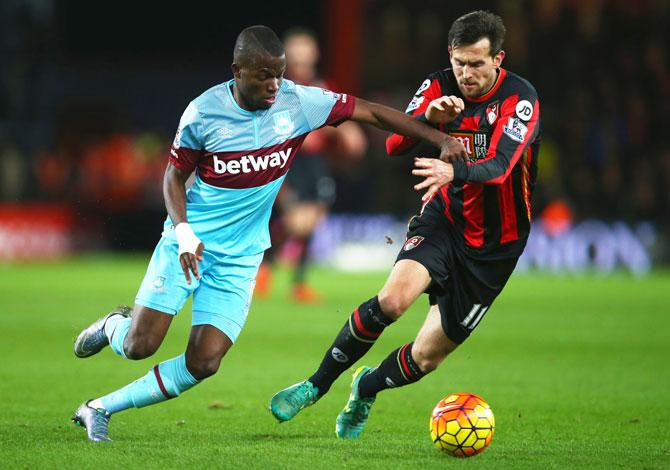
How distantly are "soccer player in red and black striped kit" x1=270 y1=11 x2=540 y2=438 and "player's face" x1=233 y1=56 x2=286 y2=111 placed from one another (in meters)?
0.77

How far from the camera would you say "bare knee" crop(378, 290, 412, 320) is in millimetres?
5727

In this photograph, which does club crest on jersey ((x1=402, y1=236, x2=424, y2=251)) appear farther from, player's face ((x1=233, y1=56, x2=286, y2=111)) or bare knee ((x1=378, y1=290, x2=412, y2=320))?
player's face ((x1=233, y1=56, x2=286, y2=111))

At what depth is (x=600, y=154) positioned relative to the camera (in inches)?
813

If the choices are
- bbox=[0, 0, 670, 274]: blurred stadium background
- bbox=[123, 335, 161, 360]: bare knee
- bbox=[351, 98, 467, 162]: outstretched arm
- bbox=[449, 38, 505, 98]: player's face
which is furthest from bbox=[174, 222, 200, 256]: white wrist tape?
bbox=[0, 0, 670, 274]: blurred stadium background

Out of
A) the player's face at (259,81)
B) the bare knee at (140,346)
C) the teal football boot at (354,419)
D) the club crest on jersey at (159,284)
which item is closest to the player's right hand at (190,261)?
the club crest on jersey at (159,284)

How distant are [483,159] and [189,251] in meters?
1.59

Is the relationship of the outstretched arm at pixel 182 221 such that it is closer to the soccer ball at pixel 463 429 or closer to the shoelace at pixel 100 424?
the shoelace at pixel 100 424

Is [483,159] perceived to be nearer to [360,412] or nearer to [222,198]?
[222,198]

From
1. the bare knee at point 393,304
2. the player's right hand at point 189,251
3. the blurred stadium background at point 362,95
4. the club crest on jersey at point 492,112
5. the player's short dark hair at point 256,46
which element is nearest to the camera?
the player's right hand at point 189,251

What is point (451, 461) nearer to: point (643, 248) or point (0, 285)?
point (0, 285)

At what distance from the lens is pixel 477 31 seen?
5.81 metres

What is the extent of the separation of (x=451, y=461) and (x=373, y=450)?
0.43m

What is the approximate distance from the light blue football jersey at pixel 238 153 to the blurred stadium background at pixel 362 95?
11472mm

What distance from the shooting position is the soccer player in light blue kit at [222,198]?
18.4ft
